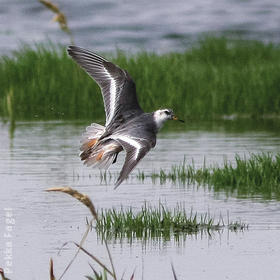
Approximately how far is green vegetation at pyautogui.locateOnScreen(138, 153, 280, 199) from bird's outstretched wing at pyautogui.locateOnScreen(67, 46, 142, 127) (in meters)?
2.47

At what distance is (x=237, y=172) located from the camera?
1207 centimetres

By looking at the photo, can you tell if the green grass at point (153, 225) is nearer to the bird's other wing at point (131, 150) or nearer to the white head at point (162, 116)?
the white head at point (162, 116)

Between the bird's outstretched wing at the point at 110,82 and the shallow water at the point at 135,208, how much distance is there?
42.9 inches

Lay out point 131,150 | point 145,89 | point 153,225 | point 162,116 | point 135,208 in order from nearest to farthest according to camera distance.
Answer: point 131,150 < point 162,116 < point 153,225 < point 135,208 < point 145,89

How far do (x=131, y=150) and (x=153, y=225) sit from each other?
1.84m

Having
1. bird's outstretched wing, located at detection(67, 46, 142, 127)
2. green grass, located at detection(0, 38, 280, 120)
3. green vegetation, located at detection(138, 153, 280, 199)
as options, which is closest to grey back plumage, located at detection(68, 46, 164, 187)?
bird's outstretched wing, located at detection(67, 46, 142, 127)

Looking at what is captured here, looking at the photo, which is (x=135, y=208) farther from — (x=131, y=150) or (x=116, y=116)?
(x=131, y=150)

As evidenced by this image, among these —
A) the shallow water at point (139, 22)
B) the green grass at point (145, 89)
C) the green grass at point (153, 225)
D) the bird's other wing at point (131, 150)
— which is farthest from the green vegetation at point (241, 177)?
the shallow water at point (139, 22)

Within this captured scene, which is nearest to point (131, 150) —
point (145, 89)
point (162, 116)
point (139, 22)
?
point (162, 116)

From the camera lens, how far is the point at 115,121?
919cm

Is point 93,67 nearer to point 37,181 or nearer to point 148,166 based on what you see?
point 37,181

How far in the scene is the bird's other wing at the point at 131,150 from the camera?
735 cm

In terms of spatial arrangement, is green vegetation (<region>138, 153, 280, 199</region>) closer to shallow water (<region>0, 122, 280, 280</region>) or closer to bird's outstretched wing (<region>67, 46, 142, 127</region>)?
shallow water (<region>0, 122, 280, 280</region>)

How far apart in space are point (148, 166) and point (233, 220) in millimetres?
3829
